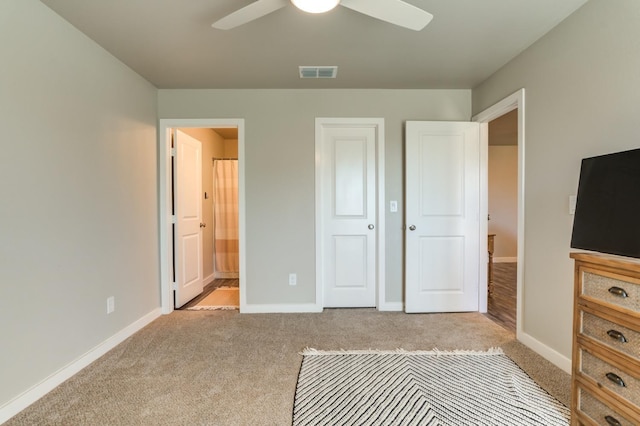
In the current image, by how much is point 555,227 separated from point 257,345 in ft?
7.90

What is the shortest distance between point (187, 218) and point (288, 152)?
1489mm

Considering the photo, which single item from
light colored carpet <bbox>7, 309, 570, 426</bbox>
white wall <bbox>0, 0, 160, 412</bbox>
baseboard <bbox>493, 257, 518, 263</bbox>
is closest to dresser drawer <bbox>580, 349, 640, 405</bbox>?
light colored carpet <bbox>7, 309, 570, 426</bbox>

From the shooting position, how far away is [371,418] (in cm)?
153

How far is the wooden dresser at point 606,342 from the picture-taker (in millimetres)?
1193

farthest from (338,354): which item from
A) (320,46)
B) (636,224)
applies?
(320,46)

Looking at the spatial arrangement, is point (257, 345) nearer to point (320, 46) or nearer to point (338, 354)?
point (338, 354)

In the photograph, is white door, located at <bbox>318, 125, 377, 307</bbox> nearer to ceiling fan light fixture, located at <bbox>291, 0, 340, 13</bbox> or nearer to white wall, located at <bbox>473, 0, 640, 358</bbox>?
white wall, located at <bbox>473, 0, 640, 358</bbox>

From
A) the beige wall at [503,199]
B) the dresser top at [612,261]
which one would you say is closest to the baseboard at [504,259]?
the beige wall at [503,199]

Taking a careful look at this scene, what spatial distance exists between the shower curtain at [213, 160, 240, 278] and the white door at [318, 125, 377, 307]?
203 cm

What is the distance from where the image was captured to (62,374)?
6.21 ft

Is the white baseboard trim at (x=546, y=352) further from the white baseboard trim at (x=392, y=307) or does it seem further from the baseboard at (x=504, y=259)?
the baseboard at (x=504, y=259)

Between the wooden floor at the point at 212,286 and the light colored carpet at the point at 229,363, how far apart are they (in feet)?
1.28

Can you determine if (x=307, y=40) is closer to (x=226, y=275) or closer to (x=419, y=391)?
(x=419, y=391)

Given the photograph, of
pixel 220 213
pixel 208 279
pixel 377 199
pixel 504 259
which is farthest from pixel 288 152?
pixel 504 259
